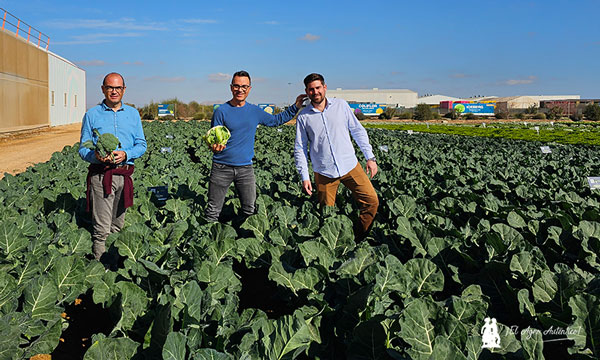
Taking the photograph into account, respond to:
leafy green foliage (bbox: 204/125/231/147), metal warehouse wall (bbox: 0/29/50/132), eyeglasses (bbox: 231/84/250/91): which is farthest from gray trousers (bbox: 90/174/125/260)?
metal warehouse wall (bbox: 0/29/50/132)

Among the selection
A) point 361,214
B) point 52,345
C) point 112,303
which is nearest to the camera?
point 52,345

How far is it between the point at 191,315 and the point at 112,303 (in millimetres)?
687

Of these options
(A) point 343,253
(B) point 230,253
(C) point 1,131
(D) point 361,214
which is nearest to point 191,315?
(B) point 230,253

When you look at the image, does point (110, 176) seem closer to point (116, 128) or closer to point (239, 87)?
point (116, 128)

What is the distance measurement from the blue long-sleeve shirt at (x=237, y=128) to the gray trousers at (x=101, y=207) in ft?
3.65

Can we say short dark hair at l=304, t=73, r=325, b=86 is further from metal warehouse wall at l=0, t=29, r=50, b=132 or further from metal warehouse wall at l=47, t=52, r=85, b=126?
metal warehouse wall at l=47, t=52, r=85, b=126

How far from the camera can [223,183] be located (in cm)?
507

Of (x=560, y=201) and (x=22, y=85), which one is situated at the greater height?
(x=22, y=85)

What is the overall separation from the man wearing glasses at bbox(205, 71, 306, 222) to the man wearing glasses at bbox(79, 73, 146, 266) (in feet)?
2.83

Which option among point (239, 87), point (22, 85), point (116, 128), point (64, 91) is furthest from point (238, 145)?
point (64, 91)

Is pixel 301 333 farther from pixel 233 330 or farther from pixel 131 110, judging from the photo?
pixel 131 110

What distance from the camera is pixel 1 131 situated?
24.7 meters

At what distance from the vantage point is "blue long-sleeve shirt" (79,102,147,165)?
416 cm

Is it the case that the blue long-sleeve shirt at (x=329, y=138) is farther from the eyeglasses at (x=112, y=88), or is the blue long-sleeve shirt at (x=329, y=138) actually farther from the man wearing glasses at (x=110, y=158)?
the eyeglasses at (x=112, y=88)
